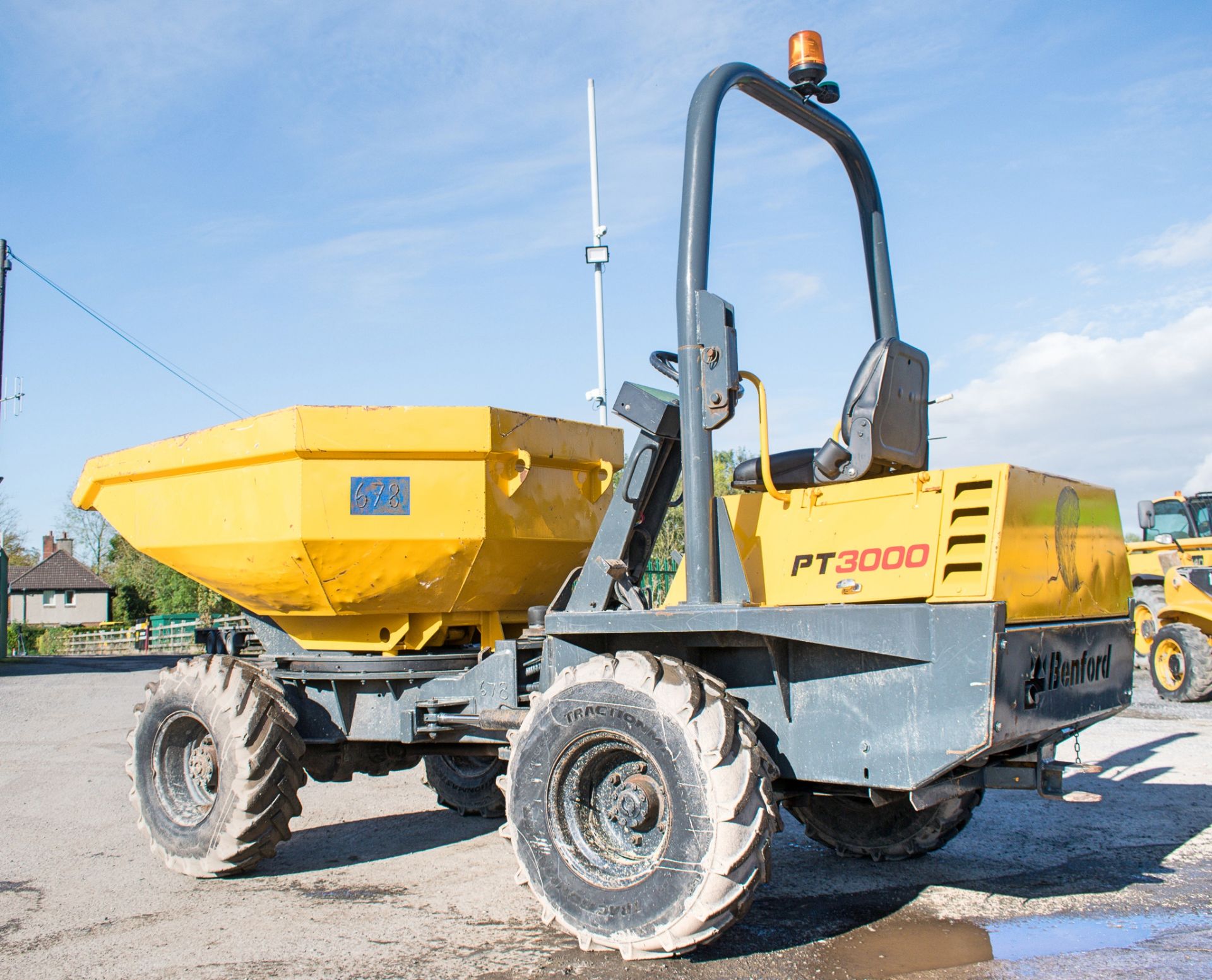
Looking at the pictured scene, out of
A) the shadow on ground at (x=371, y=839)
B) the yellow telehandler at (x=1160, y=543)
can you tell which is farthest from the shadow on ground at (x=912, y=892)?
the yellow telehandler at (x=1160, y=543)

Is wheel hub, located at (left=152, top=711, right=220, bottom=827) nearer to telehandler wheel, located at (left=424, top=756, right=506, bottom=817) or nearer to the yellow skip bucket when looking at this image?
the yellow skip bucket

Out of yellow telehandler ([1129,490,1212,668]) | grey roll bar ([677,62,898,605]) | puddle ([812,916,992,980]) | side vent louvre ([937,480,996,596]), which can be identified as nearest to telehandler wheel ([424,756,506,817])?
puddle ([812,916,992,980])

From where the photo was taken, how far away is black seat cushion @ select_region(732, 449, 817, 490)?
4.52 m

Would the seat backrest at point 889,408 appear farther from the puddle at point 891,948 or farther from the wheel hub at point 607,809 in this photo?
the puddle at point 891,948

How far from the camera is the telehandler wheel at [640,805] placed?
3715mm

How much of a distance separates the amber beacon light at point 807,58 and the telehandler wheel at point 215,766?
3.93 metres

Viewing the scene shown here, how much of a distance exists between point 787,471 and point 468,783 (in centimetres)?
339

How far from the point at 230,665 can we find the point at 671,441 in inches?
106

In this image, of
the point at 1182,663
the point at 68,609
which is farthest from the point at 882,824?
the point at 68,609

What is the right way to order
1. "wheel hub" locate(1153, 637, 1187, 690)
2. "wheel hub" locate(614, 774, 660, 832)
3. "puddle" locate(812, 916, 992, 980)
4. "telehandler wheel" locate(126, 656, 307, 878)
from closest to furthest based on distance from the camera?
1. "puddle" locate(812, 916, 992, 980)
2. "wheel hub" locate(614, 774, 660, 832)
3. "telehandler wheel" locate(126, 656, 307, 878)
4. "wheel hub" locate(1153, 637, 1187, 690)

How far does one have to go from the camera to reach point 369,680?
5578mm

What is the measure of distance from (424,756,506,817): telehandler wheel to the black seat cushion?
2.92 metres

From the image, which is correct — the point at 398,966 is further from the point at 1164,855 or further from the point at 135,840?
the point at 1164,855

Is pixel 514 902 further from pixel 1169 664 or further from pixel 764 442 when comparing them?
pixel 1169 664
